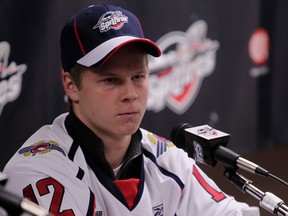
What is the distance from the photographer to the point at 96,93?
145 centimetres

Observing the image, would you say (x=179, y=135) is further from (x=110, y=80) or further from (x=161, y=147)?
(x=161, y=147)

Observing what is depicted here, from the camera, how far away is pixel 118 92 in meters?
1.44

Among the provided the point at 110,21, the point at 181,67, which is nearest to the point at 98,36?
the point at 110,21

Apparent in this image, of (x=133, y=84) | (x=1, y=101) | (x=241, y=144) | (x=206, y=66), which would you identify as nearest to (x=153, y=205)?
(x=133, y=84)

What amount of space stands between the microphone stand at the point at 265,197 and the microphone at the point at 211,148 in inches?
0.8

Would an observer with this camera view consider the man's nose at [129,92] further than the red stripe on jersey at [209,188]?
No

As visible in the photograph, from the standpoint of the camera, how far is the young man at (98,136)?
54.6 inches

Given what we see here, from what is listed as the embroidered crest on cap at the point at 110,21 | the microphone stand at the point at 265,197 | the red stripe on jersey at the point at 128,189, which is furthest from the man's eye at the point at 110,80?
the microphone stand at the point at 265,197

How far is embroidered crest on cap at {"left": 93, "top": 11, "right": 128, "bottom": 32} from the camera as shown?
1.46 meters

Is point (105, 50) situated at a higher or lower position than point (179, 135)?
higher

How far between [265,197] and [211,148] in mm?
143

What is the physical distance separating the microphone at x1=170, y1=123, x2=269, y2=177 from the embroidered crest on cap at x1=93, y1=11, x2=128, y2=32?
0.29 meters

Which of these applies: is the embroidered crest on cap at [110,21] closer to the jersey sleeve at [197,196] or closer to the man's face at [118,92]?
the man's face at [118,92]

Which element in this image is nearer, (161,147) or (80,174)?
(80,174)
